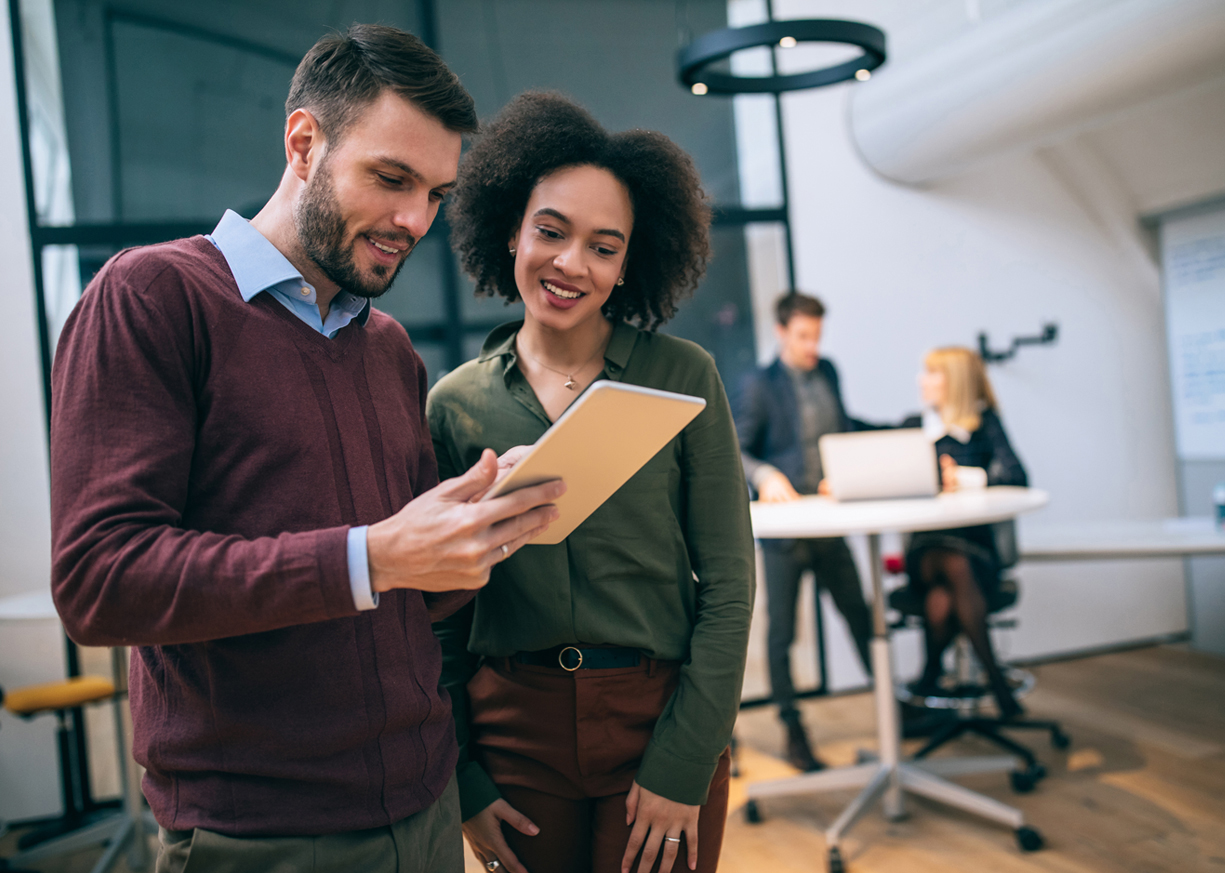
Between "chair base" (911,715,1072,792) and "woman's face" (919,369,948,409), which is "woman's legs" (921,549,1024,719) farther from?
"woman's face" (919,369,948,409)

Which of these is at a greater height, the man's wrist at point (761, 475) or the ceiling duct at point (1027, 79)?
the ceiling duct at point (1027, 79)

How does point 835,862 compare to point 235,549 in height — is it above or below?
below

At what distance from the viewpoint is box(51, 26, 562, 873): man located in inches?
29.4

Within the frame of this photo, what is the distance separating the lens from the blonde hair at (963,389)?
3.68 meters

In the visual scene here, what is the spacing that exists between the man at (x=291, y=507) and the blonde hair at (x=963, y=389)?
309 cm

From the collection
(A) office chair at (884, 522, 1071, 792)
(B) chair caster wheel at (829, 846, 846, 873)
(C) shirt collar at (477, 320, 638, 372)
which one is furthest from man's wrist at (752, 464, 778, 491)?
(C) shirt collar at (477, 320, 638, 372)

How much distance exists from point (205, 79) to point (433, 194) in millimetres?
3165

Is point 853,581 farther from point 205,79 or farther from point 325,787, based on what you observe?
point 205,79

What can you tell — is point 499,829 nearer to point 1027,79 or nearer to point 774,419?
point 774,419

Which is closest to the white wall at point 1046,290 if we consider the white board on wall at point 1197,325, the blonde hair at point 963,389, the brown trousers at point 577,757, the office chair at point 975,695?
the white board on wall at point 1197,325

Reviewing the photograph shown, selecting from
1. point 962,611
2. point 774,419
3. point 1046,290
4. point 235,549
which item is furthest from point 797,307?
point 235,549

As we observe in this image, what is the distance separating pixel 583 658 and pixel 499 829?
10.9 inches

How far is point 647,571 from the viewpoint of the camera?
1.21 metres

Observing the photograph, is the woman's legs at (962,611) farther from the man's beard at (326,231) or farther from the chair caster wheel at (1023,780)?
the man's beard at (326,231)
